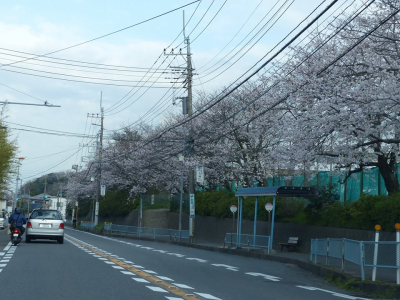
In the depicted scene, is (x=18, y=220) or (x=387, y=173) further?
(x=18, y=220)

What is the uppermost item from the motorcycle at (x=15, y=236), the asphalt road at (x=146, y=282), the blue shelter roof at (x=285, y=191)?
the blue shelter roof at (x=285, y=191)

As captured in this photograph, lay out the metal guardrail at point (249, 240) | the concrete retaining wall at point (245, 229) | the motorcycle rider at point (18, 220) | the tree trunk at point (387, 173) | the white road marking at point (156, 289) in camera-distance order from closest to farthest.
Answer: the white road marking at point (156, 289)
the tree trunk at point (387, 173)
the concrete retaining wall at point (245, 229)
the metal guardrail at point (249, 240)
the motorcycle rider at point (18, 220)

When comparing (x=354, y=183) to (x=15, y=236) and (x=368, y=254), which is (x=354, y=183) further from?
(x=368, y=254)

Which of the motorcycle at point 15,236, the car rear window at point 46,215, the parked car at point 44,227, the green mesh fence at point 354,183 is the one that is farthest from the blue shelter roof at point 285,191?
the motorcycle at point 15,236

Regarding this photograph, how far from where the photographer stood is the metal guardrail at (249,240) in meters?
26.0

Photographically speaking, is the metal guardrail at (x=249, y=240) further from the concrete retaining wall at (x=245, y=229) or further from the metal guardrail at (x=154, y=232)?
the metal guardrail at (x=154, y=232)

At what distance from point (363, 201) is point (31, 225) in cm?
1466

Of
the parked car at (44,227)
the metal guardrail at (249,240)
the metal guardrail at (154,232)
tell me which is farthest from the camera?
the metal guardrail at (154,232)

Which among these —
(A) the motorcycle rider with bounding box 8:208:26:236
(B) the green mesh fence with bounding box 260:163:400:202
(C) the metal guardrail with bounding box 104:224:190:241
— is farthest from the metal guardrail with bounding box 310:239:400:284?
(C) the metal guardrail with bounding box 104:224:190:241

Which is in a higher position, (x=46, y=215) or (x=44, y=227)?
(x=46, y=215)

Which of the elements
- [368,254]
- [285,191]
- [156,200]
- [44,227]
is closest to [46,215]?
[44,227]

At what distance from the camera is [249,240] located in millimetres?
27875

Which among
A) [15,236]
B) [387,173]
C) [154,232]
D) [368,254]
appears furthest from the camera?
[154,232]

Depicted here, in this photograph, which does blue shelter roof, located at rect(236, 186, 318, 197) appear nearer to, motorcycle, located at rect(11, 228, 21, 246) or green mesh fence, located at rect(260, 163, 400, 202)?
green mesh fence, located at rect(260, 163, 400, 202)
